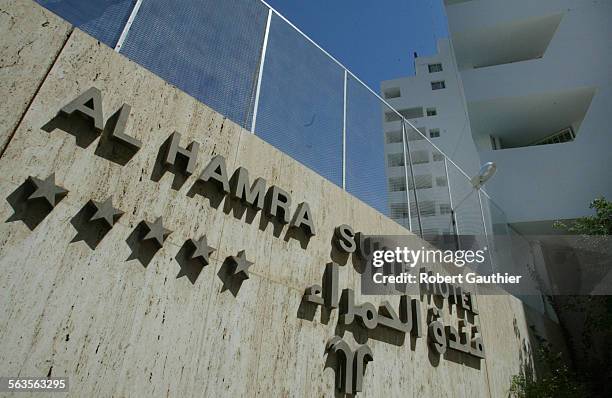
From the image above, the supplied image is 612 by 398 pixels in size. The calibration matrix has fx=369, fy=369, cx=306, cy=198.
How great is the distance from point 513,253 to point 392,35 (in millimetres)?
7073

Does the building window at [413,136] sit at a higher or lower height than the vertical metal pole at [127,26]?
higher

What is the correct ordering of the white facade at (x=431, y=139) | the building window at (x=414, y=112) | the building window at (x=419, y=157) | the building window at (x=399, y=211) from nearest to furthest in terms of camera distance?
the building window at (x=399, y=211) → the white facade at (x=431, y=139) → the building window at (x=419, y=157) → the building window at (x=414, y=112)

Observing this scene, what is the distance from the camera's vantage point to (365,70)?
7547mm

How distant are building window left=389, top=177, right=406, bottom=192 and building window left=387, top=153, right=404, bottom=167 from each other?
25 cm

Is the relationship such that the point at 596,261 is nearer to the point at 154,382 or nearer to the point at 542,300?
the point at 542,300

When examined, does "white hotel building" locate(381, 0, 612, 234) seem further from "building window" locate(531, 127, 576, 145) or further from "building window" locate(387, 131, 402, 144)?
"building window" locate(387, 131, 402, 144)

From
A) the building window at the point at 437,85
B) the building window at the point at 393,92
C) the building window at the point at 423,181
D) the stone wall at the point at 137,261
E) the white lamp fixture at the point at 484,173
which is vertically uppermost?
the building window at the point at 393,92

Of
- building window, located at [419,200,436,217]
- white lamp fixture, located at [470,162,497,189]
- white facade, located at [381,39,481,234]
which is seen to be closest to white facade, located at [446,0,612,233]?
white facade, located at [381,39,481,234]

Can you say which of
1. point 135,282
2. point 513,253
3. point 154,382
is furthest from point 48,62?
point 513,253

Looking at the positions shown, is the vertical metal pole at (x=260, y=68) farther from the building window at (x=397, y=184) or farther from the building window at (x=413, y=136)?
the building window at (x=413, y=136)

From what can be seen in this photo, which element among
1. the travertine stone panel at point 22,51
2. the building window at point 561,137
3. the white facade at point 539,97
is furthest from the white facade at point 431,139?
the travertine stone panel at point 22,51

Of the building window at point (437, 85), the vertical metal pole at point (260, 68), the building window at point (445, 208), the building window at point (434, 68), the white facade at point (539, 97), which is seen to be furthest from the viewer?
the building window at point (434, 68)

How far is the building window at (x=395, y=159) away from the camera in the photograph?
6.06 meters

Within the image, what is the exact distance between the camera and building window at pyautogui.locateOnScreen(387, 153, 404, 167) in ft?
19.9
